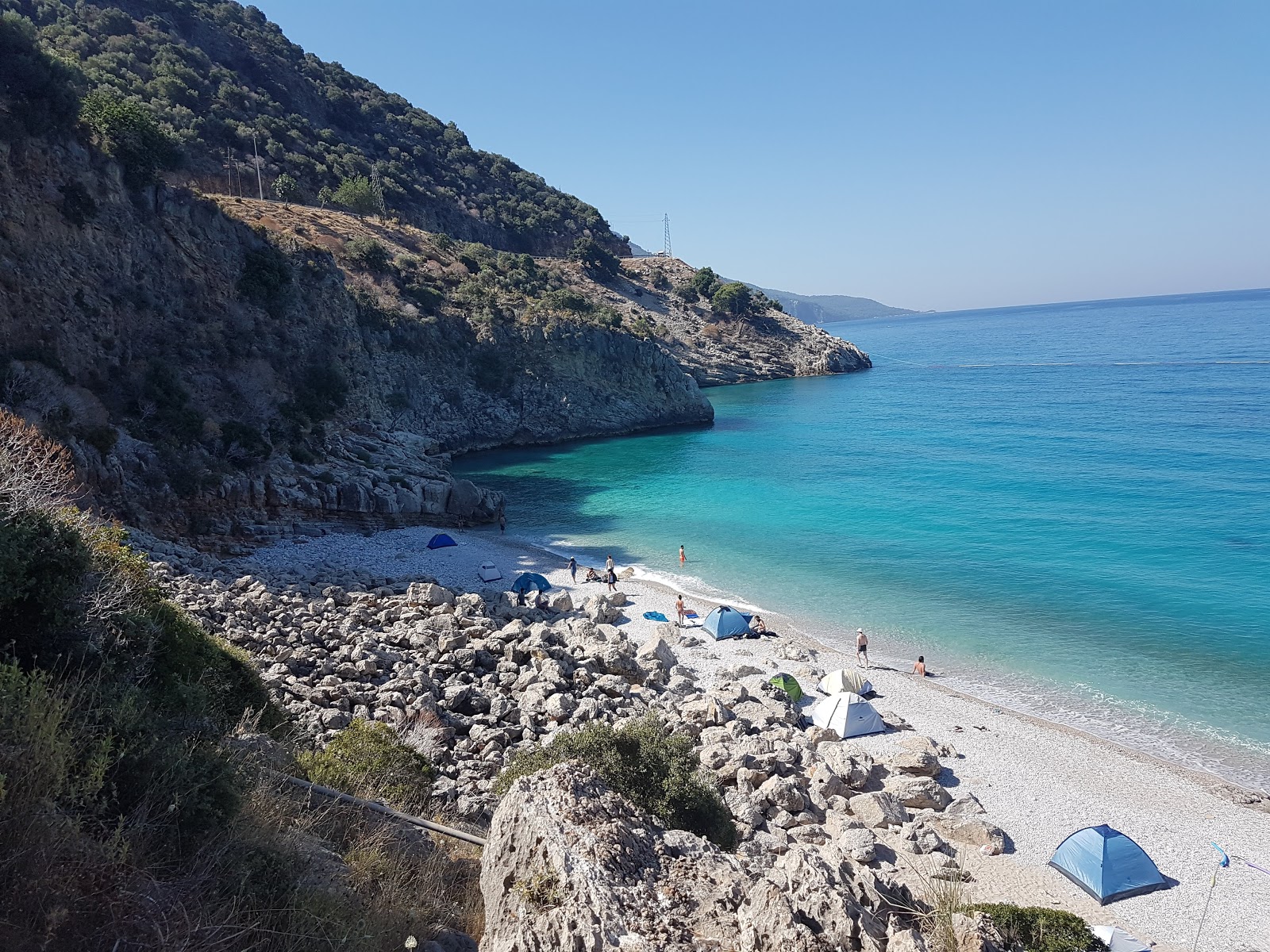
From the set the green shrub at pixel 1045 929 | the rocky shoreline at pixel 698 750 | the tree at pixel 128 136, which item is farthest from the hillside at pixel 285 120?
the green shrub at pixel 1045 929

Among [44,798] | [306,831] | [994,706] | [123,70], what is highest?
[123,70]

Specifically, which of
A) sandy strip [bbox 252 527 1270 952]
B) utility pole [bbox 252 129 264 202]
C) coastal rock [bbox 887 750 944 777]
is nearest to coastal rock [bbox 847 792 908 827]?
sandy strip [bbox 252 527 1270 952]

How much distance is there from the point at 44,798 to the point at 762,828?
35.4 ft

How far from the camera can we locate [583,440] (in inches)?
2603

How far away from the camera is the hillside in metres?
60.0

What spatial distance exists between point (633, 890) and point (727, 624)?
61.2 feet

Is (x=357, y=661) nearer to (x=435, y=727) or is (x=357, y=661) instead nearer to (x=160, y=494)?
(x=435, y=727)

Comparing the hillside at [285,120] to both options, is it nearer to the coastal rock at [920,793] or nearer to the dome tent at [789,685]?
the dome tent at [789,685]

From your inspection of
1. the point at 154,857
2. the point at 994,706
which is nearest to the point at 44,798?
the point at 154,857

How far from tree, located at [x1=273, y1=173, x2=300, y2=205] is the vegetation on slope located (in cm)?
6273

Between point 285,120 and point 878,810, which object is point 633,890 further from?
point 285,120

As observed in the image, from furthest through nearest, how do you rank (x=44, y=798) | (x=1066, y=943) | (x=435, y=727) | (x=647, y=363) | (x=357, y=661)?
(x=647, y=363) → (x=357, y=661) → (x=435, y=727) → (x=1066, y=943) → (x=44, y=798)

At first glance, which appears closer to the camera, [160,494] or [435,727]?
[435,727]

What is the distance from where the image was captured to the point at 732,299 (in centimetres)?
10888
